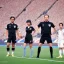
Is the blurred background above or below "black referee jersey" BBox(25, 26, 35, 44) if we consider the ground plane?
above

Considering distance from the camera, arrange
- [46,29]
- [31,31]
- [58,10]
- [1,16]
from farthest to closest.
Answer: [1,16], [58,10], [31,31], [46,29]

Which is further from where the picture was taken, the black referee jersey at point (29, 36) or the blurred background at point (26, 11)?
the blurred background at point (26, 11)

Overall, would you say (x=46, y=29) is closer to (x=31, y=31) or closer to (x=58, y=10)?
(x=31, y=31)

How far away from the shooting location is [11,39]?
12695mm

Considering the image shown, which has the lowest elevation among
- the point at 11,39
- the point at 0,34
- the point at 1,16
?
the point at 11,39

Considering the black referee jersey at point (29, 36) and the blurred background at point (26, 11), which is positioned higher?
the blurred background at point (26, 11)

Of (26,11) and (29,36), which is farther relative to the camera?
(26,11)

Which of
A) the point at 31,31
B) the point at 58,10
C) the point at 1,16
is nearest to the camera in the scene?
the point at 31,31

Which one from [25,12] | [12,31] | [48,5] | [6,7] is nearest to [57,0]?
[48,5]

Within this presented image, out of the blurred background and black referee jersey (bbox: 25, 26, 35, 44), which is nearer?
black referee jersey (bbox: 25, 26, 35, 44)

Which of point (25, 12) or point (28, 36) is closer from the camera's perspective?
point (28, 36)

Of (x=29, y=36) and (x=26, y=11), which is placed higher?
(x=26, y=11)

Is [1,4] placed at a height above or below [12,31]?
above

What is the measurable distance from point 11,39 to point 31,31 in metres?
1.03
